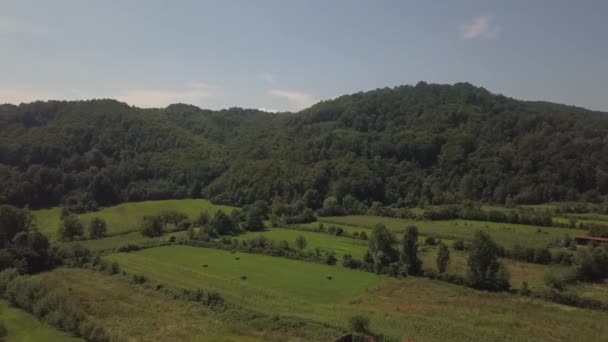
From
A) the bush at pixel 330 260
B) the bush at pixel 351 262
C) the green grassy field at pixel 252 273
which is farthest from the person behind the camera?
the bush at pixel 330 260

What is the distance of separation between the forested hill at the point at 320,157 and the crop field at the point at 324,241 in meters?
24.7

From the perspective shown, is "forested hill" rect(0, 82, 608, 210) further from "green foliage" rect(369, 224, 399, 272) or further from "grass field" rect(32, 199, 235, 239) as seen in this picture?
"green foliage" rect(369, 224, 399, 272)

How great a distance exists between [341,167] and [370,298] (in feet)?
232

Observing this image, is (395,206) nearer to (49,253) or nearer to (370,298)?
(370,298)

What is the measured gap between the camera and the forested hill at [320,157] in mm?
99812

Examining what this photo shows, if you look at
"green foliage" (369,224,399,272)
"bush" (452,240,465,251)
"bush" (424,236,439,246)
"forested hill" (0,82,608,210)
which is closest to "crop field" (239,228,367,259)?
"green foliage" (369,224,399,272)

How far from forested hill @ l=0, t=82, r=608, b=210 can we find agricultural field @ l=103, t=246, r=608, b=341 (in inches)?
1851

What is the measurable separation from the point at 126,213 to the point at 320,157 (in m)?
54.2

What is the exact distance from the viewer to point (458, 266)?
5341cm

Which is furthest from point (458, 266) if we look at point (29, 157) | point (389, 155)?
point (29, 157)

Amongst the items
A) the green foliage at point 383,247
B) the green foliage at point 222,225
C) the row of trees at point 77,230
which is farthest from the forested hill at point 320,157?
the green foliage at point 383,247

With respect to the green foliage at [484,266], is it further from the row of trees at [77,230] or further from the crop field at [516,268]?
the row of trees at [77,230]

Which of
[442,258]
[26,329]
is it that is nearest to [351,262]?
[442,258]

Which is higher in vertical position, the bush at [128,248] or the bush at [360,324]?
the bush at [360,324]
